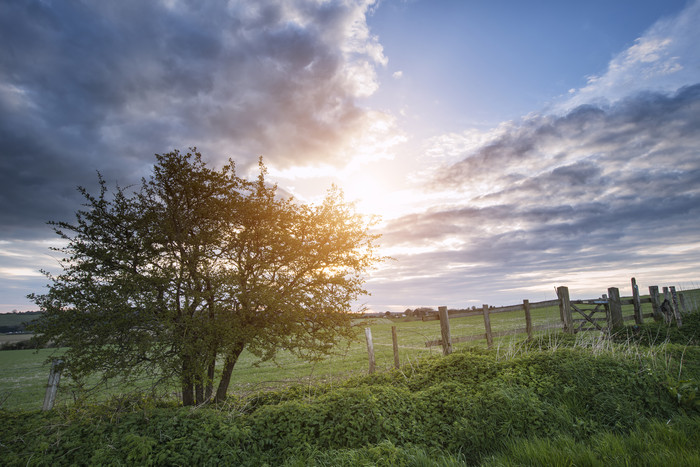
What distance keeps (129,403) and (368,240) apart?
7.57 metres

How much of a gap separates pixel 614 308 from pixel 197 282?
20127 millimetres

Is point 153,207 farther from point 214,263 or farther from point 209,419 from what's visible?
point 209,419

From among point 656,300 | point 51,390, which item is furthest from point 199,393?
point 656,300

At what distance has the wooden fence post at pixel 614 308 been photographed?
18.8 metres

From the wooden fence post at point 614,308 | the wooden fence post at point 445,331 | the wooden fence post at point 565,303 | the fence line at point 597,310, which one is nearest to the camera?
the wooden fence post at point 445,331

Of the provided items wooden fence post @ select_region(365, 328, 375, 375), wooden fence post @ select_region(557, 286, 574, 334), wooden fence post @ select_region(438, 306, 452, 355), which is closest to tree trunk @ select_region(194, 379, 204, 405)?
wooden fence post @ select_region(365, 328, 375, 375)

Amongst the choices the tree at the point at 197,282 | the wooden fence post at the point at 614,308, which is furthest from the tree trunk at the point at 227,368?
the wooden fence post at the point at 614,308

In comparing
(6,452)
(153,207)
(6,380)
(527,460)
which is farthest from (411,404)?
(6,380)

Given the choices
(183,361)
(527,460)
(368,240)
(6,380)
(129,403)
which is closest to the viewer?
(527,460)

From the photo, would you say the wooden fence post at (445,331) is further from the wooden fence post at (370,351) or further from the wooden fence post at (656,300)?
the wooden fence post at (656,300)

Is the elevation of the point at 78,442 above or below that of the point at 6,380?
above

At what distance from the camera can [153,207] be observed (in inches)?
406

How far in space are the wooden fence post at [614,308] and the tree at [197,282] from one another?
14.8 meters

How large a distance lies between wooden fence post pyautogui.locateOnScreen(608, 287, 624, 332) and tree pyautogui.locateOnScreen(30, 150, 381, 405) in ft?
48.7
